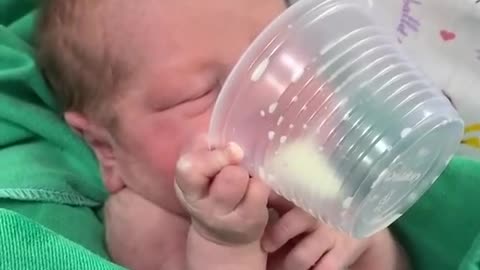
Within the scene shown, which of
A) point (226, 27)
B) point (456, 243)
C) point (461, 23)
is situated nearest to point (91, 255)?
point (226, 27)

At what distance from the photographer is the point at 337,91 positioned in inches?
30.2

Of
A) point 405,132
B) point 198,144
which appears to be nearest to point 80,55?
point 198,144

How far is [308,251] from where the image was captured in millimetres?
966

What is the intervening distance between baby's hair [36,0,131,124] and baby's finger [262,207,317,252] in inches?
9.7

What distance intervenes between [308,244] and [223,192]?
0.18 metres

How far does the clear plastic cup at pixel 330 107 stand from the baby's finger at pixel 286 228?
0.12m

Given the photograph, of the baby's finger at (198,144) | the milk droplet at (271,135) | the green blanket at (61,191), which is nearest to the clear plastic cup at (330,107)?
the milk droplet at (271,135)

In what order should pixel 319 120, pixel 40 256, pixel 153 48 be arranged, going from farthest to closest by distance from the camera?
pixel 153 48
pixel 40 256
pixel 319 120

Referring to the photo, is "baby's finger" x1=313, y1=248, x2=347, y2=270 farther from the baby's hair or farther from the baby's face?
the baby's hair

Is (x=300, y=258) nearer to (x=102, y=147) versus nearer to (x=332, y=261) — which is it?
(x=332, y=261)

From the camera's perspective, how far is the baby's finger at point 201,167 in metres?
0.82

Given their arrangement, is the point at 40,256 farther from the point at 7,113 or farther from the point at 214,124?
the point at 7,113

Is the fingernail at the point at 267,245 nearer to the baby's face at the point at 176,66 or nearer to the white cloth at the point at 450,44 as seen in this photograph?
the baby's face at the point at 176,66

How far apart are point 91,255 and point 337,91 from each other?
1.02ft
